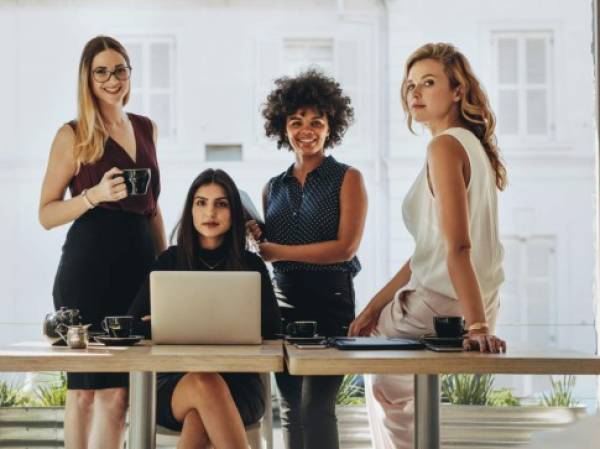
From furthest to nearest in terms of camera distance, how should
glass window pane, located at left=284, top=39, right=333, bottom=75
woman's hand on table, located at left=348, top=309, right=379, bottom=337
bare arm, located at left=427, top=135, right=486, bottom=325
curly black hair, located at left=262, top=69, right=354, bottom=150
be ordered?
1. glass window pane, located at left=284, top=39, right=333, bottom=75
2. curly black hair, located at left=262, top=69, right=354, bottom=150
3. woman's hand on table, located at left=348, top=309, right=379, bottom=337
4. bare arm, located at left=427, top=135, right=486, bottom=325

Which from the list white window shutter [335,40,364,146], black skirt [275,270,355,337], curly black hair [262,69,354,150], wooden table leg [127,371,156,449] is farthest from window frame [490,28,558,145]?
wooden table leg [127,371,156,449]

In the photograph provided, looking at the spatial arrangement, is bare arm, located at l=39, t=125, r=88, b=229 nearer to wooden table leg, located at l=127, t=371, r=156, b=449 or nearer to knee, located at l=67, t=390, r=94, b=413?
knee, located at l=67, t=390, r=94, b=413

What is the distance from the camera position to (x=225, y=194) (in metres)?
3.09

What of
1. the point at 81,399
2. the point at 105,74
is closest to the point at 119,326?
the point at 81,399

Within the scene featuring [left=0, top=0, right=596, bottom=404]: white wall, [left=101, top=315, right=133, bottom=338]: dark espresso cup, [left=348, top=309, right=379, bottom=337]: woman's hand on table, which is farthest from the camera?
[left=0, top=0, right=596, bottom=404]: white wall

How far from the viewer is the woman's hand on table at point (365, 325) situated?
2.79m

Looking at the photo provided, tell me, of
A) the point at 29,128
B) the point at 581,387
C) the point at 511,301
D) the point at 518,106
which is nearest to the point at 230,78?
the point at 29,128

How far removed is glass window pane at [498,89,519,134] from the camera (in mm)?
7000

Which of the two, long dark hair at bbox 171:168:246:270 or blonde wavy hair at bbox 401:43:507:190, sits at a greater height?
blonde wavy hair at bbox 401:43:507:190

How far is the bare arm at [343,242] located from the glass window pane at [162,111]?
149 inches

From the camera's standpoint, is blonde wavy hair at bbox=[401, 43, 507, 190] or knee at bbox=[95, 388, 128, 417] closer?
blonde wavy hair at bbox=[401, 43, 507, 190]

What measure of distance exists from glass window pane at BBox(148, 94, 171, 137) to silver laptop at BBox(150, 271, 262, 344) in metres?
4.42

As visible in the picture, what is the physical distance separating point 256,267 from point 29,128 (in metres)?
4.11

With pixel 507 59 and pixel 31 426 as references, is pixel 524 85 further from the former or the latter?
pixel 31 426
